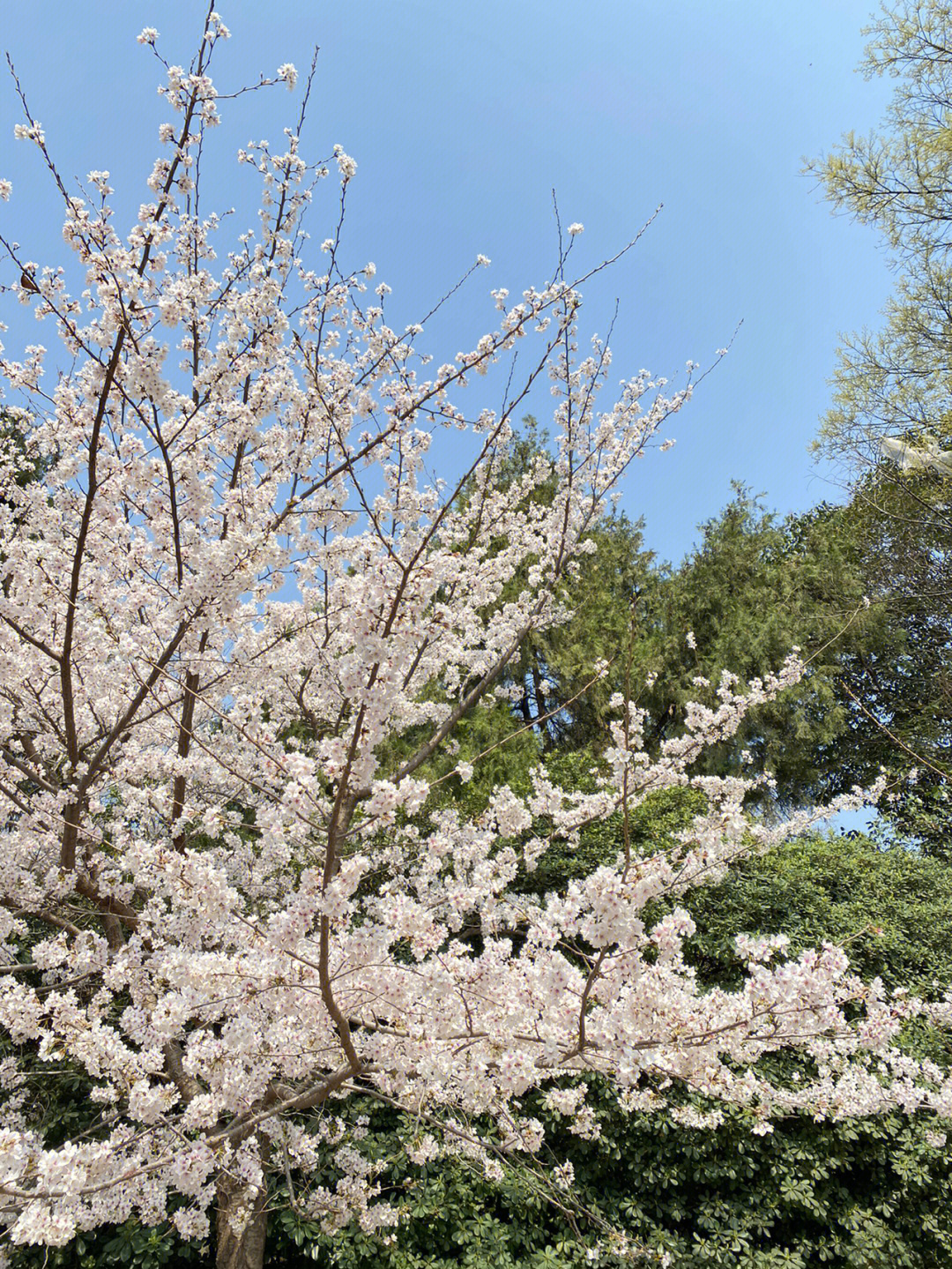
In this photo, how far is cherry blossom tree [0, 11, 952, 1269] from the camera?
222 centimetres

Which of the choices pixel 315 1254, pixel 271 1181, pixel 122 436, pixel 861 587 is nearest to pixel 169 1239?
pixel 271 1181

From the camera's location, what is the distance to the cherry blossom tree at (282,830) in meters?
2.22

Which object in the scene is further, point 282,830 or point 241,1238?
point 241,1238

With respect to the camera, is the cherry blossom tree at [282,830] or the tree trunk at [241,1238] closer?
the cherry blossom tree at [282,830]

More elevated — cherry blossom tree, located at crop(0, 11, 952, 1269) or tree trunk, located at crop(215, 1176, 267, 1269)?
cherry blossom tree, located at crop(0, 11, 952, 1269)

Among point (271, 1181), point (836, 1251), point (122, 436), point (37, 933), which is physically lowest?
point (271, 1181)

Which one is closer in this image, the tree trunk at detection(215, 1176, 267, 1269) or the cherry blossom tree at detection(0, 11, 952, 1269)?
the cherry blossom tree at detection(0, 11, 952, 1269)

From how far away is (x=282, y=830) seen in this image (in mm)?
2275

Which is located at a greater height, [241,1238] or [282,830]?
[282,830]

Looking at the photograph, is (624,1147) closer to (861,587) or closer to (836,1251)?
(836,1251)

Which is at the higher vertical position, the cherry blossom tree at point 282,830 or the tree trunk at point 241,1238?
the cherry blossom tree at point 282,830

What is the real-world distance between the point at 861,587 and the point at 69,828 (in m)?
14.3

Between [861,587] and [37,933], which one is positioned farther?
[861,587]

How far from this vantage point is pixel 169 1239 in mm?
3859
